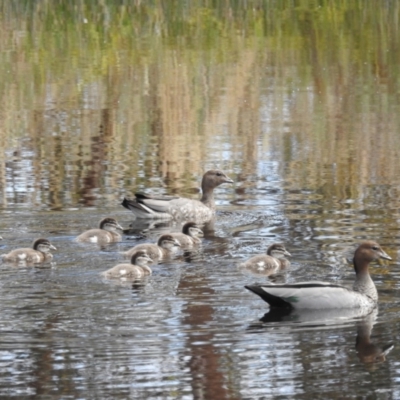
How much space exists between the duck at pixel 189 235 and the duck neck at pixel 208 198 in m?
0.92

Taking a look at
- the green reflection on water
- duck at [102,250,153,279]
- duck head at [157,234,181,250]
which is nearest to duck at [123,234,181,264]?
duck head at [157,234,181,250]

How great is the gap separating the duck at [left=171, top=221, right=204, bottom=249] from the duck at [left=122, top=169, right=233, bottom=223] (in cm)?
49

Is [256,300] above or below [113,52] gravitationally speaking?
below

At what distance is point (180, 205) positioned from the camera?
13.2 metres

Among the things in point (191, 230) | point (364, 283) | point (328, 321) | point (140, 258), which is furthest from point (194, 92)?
point (328, 321)

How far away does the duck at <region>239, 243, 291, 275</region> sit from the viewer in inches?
406

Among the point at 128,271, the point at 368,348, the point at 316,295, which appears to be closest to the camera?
the point at 368,348

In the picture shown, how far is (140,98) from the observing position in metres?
19.1

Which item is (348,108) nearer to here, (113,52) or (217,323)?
(113,52)

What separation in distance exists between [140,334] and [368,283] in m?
1.84

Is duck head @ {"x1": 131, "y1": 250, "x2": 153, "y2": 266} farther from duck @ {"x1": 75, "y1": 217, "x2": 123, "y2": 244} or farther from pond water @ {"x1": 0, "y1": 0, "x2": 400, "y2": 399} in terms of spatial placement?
duck @ {"x1": 75, "y1": 217, "x2": 123, "y2": 244}

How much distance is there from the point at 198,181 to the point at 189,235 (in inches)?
103

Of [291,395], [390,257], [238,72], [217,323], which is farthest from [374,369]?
Result: [238,72]

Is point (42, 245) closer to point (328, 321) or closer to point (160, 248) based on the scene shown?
point (160, 248)
